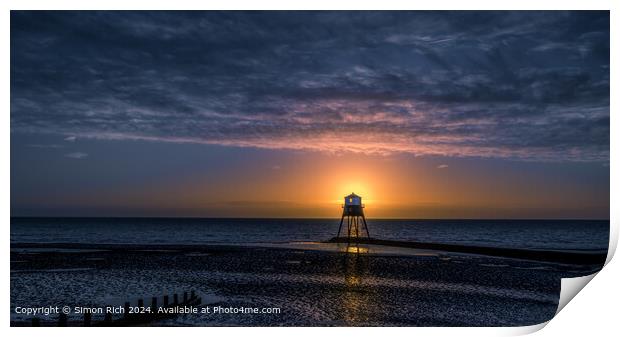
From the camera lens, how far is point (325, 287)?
72.3 feet

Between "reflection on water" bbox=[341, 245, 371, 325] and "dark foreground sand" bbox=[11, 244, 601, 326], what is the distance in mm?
31

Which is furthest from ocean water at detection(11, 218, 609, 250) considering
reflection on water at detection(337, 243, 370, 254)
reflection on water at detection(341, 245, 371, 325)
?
reflection on water at detection(341, 245, 371, 325)

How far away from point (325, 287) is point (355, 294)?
2168 mm

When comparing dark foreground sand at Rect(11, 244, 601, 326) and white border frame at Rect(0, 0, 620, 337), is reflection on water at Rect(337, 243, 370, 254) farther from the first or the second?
white border frame at Rect(0, 0, 620, 337)
